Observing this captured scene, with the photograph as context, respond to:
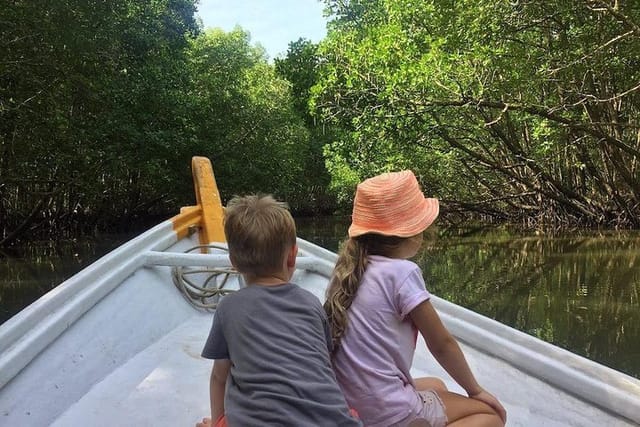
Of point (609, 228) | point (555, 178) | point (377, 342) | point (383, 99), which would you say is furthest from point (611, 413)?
point (555, 178)

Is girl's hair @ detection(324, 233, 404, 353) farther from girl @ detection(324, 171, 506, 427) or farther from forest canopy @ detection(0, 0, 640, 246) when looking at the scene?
forest canopy @ detection(0, 0, 640, 246)

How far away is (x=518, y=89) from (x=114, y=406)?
879 cm

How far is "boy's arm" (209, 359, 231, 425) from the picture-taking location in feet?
3.83

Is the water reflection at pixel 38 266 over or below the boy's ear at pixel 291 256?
below

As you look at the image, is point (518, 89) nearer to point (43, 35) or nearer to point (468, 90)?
point (468, 90)

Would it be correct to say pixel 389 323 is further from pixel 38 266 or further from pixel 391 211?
pixel 38 266

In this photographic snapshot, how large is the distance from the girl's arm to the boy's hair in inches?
12.1

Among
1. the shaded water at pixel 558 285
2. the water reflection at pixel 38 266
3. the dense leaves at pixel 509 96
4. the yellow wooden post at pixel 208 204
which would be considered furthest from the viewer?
the dense leaves at pixel 509 96

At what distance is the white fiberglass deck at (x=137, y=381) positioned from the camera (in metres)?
1.56

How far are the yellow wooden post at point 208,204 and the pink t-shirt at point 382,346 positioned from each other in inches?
95.7

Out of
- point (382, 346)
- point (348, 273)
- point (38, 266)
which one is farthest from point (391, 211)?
point (38, 266)

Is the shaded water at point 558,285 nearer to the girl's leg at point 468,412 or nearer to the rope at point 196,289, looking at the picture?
the girl's leg at point 468,412

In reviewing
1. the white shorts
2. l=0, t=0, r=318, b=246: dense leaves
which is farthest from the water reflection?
the white shorts

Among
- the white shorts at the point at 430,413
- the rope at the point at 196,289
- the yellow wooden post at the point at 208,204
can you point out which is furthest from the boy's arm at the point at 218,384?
the yellow wooden post at the point at 208,204
